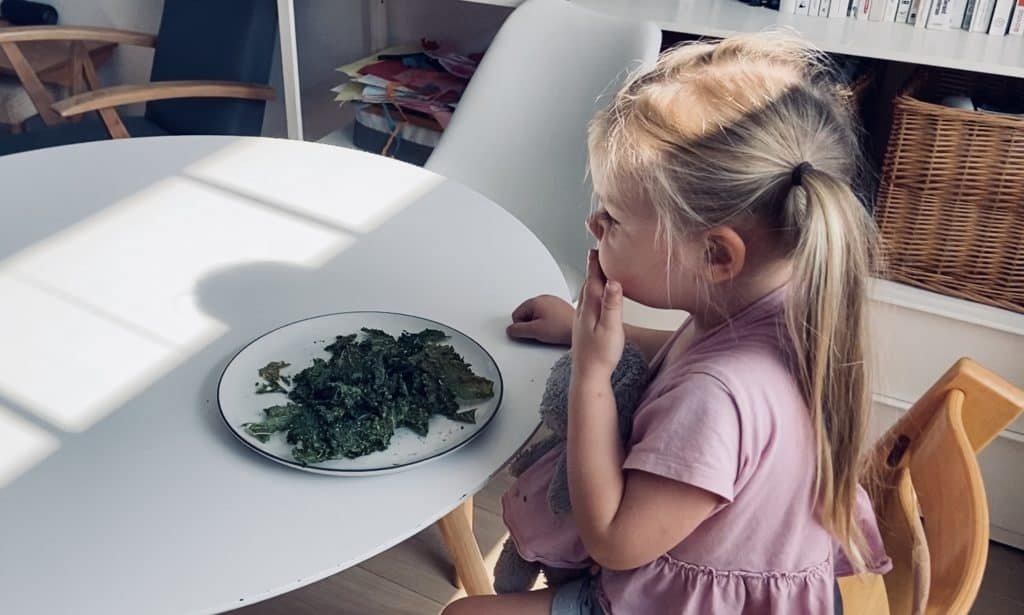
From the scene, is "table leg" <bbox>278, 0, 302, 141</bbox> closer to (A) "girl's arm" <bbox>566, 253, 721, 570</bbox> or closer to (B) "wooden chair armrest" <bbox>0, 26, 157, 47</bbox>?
(B) "wooden chair armrest" <bbox>0, 26, 157, 47</bbox>

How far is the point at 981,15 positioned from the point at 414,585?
1.35 m

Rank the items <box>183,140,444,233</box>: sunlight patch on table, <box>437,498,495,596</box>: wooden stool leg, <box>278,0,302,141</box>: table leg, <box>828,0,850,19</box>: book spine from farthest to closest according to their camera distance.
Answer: <box>278,0,302,141</box>: table leg, <box>828,0,850,19</box>: book spine, <box>437,498,495,596</box>: wooden stool leg, <box>183,140,444,233</box>: sunlight patch on table

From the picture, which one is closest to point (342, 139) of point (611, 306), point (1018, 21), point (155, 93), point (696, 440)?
point (155, 93)

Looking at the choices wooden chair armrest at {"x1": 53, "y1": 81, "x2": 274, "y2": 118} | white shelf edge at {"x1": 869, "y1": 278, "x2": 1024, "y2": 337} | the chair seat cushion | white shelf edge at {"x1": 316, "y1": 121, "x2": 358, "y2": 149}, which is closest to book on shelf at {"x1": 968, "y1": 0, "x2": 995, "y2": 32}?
white shelf edge at {"x1": 869, "y1": 278, "x2": 1024, "y2": 337}

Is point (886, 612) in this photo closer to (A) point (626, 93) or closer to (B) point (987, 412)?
(B) point (987, 412)

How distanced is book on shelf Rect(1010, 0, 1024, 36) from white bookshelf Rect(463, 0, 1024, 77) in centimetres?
2

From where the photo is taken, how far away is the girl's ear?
2.55ft

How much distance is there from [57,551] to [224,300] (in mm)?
382

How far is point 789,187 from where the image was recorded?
0.75 meters

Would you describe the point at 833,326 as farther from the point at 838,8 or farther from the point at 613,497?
the point at 838,8

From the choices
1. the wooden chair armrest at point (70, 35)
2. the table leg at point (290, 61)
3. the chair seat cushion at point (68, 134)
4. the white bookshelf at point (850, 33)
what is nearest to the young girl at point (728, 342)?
the white bookshelf at point (850, 33)

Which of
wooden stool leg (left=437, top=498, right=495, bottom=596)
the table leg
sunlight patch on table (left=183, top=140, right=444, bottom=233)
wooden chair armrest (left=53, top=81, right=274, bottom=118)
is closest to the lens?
sunlight patch on table (left=183, top=140, right=444, bottom=233)

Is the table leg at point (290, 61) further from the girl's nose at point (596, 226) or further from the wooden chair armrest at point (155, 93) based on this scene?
the girl's nose at point (596, 226)

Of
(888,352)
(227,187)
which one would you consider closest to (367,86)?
(227,187)
